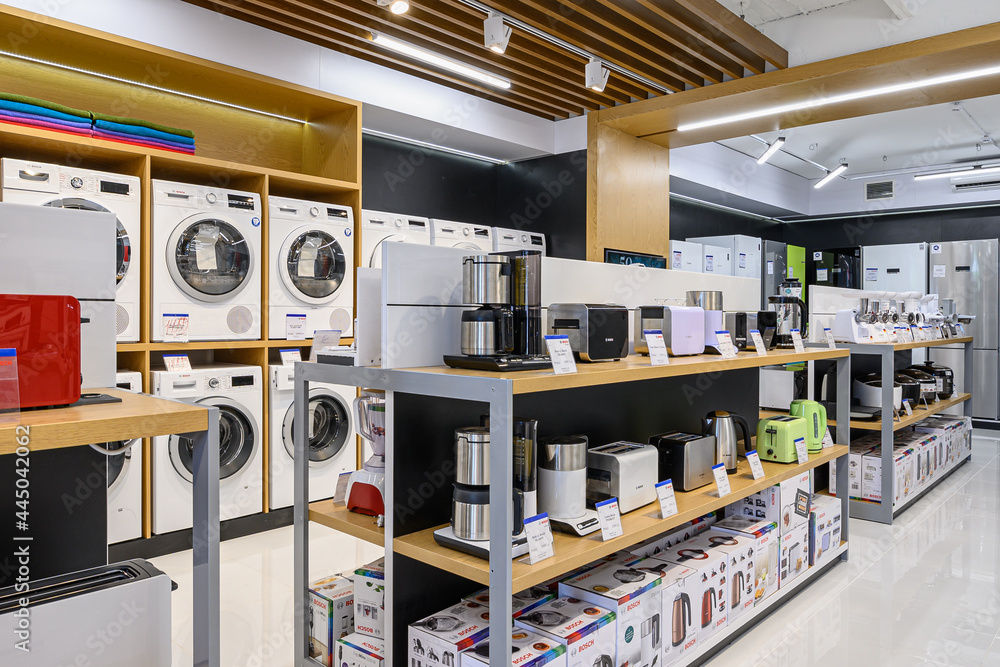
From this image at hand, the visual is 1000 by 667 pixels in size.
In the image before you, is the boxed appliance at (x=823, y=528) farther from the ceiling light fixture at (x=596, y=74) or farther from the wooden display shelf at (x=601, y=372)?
the ceiling light fixture at (x=596, y=74)

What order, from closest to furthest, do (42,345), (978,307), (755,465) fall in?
1. (42,345)
2. (755,465)
3. (978,307)

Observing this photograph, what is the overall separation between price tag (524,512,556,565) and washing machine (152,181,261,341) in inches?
104

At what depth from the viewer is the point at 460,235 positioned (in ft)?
17.1

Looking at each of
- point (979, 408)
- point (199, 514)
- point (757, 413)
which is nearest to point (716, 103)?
point (757, 413)

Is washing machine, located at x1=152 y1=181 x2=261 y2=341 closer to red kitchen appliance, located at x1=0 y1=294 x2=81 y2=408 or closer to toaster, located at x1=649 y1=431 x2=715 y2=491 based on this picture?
red kitchen appliance, located at x1=0 y1=294 x2=81 y2=408

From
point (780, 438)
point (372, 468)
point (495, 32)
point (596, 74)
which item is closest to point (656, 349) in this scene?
point (372, 468)

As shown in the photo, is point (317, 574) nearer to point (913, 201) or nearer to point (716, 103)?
point (716, 103)

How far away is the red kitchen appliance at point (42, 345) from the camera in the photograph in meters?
1.25

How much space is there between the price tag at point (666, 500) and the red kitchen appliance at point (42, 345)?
165cm

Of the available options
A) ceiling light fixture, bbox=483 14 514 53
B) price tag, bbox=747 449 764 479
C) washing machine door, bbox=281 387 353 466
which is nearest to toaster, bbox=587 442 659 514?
price tag, bbox=747 449 764 479

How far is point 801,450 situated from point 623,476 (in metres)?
1.36

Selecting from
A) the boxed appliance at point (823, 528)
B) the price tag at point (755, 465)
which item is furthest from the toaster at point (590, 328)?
the boxed appliance at point (823, 528)

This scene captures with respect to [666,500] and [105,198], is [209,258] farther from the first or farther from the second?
[666,500]

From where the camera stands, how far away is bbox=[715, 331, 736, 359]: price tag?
8.68 feet
